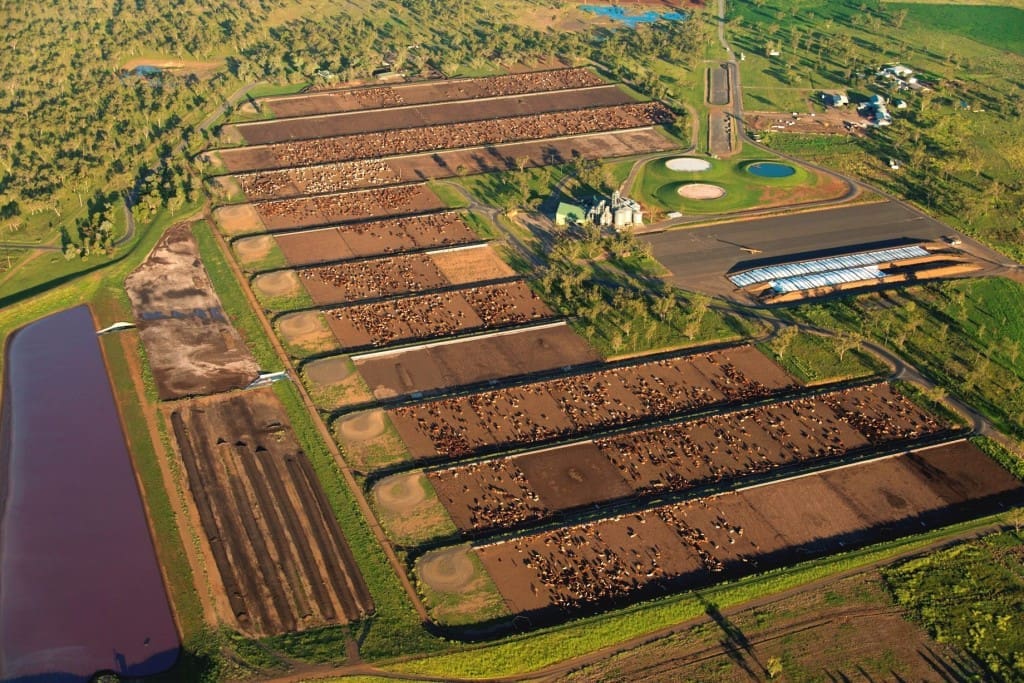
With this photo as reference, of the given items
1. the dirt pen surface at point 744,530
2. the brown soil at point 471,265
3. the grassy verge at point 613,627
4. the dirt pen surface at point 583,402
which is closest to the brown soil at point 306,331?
the dirt pen surface at point 583,402

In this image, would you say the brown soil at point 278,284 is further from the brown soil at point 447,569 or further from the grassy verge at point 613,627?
the grassy verge at point 613,627

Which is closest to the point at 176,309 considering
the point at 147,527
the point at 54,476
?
the point at 54,476

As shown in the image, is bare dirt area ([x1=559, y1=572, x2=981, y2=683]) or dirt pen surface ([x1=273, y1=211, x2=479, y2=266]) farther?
dirt pen surface ([x1=273, y1=211, x2=479, y2=266])

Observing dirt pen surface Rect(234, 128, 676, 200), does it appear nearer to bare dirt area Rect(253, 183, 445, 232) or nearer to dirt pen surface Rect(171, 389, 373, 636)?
bare dirt area Rect(253, 183, 445, 232)

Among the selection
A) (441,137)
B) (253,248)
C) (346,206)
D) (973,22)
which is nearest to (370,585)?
(253,248)

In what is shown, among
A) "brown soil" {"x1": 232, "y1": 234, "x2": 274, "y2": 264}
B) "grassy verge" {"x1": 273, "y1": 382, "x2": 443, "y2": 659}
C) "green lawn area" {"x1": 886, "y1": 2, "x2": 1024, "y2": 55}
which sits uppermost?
"green lawn area" {"x1": 886, "y1": 2, "x2": 1024, "y2": 55}

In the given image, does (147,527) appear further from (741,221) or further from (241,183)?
(741,221)

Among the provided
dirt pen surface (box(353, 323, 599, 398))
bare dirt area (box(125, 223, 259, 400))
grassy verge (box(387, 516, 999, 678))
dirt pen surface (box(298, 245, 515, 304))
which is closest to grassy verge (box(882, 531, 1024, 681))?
grassy verge (box(387, 516, 999, 678))
